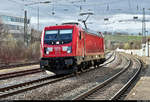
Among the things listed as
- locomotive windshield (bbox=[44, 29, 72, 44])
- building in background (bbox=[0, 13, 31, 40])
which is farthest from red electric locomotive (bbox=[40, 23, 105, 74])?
building in background (bbox=[0, 13, 31, 40])

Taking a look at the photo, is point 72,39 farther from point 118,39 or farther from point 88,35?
point 118,39

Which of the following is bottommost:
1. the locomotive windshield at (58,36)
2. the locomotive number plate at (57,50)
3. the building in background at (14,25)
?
the locomotive number plate at (57,50)

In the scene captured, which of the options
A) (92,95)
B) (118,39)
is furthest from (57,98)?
(118,39)

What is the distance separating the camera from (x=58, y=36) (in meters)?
17.9

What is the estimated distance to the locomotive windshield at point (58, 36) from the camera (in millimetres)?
17684

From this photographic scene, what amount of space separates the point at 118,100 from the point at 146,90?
2529mm

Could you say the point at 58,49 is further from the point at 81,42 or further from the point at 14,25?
the point at 14,25

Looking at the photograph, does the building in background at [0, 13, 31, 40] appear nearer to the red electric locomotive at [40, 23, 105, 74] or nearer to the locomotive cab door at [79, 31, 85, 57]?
the locomotive cab door at [79, 31, 85, 57]

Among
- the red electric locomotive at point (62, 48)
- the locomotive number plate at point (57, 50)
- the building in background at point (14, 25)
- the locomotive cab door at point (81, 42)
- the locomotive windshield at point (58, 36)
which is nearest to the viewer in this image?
the red electric locomotive at point (62, 48)

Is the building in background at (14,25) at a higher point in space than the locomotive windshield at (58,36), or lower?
higher

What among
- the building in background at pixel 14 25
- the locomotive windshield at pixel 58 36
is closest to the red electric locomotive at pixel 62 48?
the locomotive windshield at pixel 58 36

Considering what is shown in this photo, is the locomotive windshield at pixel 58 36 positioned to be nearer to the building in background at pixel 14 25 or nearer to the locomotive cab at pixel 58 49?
the locomotive cab at pixel 58 49

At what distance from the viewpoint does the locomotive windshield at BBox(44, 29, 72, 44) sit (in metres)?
17.7

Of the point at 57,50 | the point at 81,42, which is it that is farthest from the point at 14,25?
the point at 57,50
